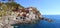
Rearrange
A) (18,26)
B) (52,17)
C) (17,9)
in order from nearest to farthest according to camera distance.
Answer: (52,17) → (18,26) → (17,9)

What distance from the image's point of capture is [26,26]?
6.77 m

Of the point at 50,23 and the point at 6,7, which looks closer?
the point at 50,23

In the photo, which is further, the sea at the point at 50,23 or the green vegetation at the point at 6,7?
the green vegetation at the point at 6,7

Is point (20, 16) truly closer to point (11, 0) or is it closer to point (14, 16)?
point (14, 16)

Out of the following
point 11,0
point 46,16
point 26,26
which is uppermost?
point 11,0

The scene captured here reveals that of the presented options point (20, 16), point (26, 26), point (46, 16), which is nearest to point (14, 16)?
point (20, 16)

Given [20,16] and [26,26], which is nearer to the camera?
[26,26]

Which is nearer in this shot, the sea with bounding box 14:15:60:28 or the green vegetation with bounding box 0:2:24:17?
the sea with bounding box 14:15:60:28

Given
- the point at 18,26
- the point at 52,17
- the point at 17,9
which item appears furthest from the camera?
the point at 17,9

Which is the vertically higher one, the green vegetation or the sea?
the green vegetation

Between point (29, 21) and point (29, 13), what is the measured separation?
37 centimetres

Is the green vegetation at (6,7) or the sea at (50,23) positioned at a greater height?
the green vegetation at (6,7)

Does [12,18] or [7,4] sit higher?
[7,4]

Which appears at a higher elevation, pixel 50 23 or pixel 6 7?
pixel 6 7
